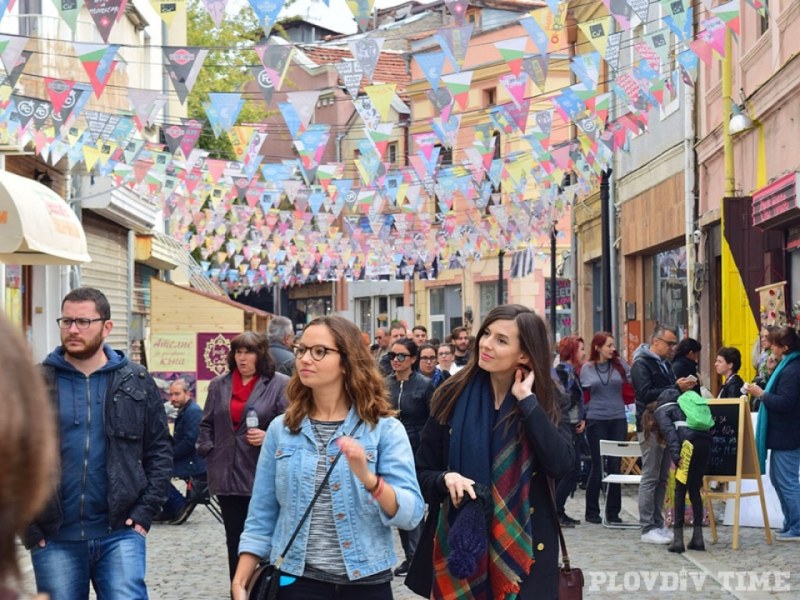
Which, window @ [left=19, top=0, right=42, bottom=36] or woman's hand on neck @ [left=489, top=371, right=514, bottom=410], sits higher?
window @ [left=19, top=0, right=42, bottom=36]

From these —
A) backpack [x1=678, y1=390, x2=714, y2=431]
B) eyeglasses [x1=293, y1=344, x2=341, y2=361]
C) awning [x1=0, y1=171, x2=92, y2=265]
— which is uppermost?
awning [x1=0, y1=171, x2=92, y2=265]

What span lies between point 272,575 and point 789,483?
28.4 ft

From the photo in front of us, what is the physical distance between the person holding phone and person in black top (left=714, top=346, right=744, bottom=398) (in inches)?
318

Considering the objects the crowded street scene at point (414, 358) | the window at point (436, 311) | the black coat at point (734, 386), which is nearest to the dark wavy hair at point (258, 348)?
the crowded street scene at point (414, 358)

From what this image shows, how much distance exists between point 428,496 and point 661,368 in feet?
26.0

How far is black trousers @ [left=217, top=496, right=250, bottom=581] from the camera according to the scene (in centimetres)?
836

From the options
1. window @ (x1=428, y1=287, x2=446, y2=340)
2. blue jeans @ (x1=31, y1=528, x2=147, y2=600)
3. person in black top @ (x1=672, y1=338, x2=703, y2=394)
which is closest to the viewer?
blue jeans @ (x1=31, y1=528, x2=147, y2=600)

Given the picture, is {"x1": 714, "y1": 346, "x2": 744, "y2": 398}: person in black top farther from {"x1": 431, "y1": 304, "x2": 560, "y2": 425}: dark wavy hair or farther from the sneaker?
{"x1": 431, "y1": 304, "x2": 560, "y2": 425}: dark wavy hair

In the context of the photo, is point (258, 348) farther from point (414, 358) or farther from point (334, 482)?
point (334, 482)

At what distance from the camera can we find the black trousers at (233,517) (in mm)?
8359

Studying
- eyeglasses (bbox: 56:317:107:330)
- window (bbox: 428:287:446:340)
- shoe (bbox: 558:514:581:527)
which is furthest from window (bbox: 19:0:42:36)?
window (bbox: 428:287:446:340)

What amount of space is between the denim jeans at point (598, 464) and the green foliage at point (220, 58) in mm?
27908

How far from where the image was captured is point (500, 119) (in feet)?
64.0

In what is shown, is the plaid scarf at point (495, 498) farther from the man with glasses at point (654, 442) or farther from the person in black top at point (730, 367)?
the person in black top at point (730, 367)
